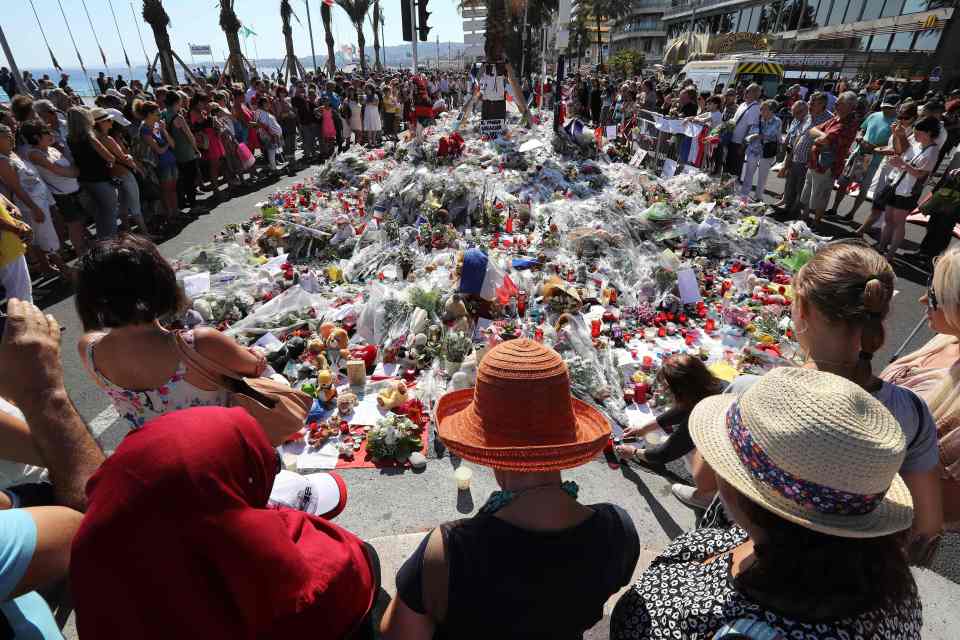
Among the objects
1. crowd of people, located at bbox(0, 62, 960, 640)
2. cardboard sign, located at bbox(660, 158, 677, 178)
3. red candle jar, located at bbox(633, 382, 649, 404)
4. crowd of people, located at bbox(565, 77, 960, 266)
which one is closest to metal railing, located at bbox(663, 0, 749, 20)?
crowd of people, located at bbox(565, 77, 960, 266)

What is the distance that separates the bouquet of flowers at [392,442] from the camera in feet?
11.0

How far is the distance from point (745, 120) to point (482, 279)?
753cm

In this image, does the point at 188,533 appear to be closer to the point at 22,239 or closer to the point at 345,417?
the point at 345,417

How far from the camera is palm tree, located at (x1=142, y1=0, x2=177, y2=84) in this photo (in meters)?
16.7

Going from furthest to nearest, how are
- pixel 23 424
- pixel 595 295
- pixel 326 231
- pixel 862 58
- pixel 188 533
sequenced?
1. pixel 862 58
2. pixel 326 231
3. pixel 595 295
4. pixel 23 424
5. pixel 188 533

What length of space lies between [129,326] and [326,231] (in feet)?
16.3

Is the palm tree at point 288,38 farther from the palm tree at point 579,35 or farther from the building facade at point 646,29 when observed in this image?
the building facade at point 646,29

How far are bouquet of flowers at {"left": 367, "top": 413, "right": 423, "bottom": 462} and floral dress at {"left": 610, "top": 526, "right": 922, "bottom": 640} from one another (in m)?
2.17

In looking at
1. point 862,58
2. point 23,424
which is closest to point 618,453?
point 23,424

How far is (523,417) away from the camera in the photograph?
1.35 m

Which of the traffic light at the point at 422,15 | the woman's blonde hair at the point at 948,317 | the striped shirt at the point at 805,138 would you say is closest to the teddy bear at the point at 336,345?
the woman's blonde hair at the point at 948,317

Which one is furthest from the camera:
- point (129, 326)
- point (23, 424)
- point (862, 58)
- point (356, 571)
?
point (862, 58)

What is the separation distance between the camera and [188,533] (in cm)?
87

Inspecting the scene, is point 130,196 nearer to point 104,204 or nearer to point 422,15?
point 104,204
